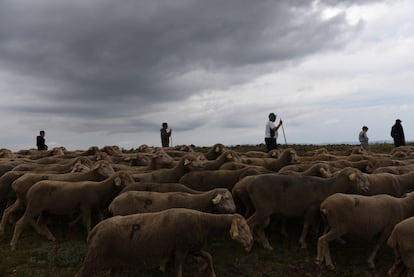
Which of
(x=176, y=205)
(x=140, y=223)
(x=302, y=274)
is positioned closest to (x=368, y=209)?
(x=302, y=274)

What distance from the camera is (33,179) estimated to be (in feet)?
42.9

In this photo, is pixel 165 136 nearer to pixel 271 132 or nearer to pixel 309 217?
pixel 271 132

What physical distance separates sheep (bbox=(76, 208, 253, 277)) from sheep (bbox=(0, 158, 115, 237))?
4.93m

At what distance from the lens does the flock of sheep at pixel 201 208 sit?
8.45 meters

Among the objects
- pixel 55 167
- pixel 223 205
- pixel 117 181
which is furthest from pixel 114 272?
pixel 55 167

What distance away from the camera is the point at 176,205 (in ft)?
34.0

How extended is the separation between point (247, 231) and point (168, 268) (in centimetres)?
211

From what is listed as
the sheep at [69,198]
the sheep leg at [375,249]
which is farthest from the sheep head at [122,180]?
the sheep leg at [375,249]

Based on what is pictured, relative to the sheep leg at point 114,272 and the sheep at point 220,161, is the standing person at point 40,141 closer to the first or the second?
the sheep at point 220,161

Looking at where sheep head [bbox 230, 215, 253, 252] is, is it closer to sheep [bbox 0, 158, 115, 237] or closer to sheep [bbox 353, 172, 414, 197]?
sheep [bbox 353, 172, 414, 197]

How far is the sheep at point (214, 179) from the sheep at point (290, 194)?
1612 mm

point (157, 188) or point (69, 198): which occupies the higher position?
point (157, 188)

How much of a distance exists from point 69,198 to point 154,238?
4444 millimetres

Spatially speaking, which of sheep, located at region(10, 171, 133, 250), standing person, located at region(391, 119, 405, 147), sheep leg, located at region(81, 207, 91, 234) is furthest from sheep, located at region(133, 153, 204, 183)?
standing person, located at region(391, 119, 405, 147)
